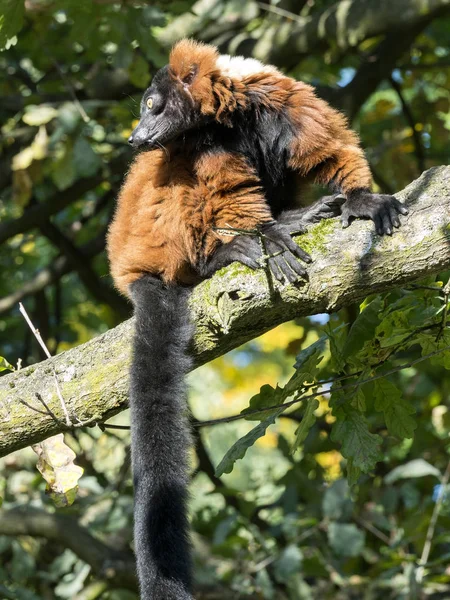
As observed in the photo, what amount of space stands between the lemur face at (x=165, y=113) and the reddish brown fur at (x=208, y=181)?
62 millimetres

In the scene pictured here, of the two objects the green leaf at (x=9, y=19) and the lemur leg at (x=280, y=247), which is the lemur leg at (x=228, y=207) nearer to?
the lemur leg at (x=280, y=247)

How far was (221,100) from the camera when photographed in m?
4.32

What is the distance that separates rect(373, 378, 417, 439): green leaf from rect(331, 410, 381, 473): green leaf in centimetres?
13

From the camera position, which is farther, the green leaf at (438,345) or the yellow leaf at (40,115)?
the yellow leaf at (40,115)

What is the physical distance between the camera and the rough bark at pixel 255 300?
298 cm

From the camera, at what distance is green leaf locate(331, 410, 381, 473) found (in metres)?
3.15

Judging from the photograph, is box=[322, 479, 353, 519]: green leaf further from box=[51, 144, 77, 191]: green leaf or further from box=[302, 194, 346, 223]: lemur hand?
box=[51, 144, 77, 191]: green leaf

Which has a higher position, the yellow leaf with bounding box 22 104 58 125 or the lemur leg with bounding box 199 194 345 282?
the yellow leaf with bounding box 22 104 58 125

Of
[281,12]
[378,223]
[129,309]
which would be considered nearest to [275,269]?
[378,223]

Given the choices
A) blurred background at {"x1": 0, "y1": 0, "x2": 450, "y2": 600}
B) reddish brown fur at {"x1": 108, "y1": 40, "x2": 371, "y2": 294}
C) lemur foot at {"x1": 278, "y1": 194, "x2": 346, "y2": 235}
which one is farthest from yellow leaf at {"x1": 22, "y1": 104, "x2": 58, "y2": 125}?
lemur foot at {"x1": 278, "y1": 194, "x2": 346, "y2": 235}

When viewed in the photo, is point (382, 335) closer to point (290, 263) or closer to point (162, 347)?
point (290, 263)

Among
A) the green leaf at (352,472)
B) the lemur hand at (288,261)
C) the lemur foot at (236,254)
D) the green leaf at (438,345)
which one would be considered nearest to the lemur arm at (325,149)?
the lemur foot at (236,254)

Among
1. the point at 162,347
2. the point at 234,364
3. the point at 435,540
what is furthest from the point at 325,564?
the point at 234,364

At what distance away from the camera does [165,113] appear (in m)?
4.40
